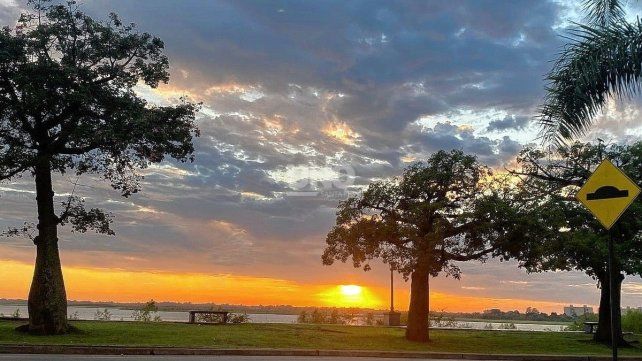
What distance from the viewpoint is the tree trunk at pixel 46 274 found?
78.6 ft

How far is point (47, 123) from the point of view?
25.3 m

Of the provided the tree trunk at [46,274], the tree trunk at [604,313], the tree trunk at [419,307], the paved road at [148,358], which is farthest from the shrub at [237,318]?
the tree trunk at [604,313]

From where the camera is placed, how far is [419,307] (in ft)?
95.0

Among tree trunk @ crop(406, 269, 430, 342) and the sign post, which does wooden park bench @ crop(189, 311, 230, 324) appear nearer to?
tree trunk @ crop(406, 269, 430, 342)

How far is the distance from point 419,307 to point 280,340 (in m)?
7.64

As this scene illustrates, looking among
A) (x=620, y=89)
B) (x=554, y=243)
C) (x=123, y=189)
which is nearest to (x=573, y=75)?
(x=620, y=89)

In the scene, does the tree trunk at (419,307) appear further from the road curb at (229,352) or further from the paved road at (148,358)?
the paved road at (148,358)

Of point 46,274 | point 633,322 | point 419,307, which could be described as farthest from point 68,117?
point 633,322

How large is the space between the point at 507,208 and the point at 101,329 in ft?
53.2

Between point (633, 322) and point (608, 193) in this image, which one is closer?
point (608, 193)

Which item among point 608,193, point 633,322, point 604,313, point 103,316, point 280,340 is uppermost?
point 608,193

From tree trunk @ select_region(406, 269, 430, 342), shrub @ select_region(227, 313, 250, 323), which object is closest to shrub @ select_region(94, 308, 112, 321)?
shrub @ select_region(227, 313, 250, 323)

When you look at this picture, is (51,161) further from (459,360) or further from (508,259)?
(508,259)

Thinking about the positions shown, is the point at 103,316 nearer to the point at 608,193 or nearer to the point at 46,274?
the point at 46,274
